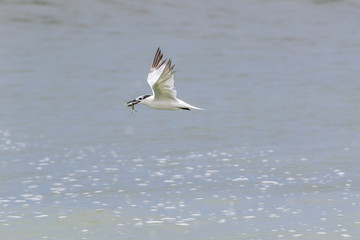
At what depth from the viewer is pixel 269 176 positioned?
73.3ft

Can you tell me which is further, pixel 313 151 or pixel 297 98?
pixel 297 98

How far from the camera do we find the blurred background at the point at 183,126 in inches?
729

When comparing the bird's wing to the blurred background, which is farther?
the blurred background

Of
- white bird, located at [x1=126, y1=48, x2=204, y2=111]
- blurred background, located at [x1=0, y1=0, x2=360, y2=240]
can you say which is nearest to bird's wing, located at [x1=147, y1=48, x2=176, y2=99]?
white bird, located at [x1=126, y1=48, x2=204, y2=111]

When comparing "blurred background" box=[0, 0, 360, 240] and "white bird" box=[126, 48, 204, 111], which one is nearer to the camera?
"white bird" box=[126, 48, 204, 111]

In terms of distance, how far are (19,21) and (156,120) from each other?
85.6 feet

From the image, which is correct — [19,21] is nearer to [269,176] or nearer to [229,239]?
[269,176]

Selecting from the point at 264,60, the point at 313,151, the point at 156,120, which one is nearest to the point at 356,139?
the point at 313,151

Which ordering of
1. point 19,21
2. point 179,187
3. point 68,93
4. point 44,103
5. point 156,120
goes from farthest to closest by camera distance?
point 19,21 < point 68,93 < point 44,103 < point 156,120 < point 179,187

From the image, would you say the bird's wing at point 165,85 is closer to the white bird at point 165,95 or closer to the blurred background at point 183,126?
the white bird at point 165,95

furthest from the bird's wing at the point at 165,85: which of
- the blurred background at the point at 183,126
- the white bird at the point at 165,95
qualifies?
the blurred background at the point at 183,126

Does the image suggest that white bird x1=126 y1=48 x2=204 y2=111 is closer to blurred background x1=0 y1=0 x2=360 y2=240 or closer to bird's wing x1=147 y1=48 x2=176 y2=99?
bird's wing x1=147 y1=48 x2=176 y2=99

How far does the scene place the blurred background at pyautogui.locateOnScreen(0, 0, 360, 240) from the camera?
18516mm

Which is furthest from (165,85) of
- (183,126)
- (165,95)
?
(183,126)
